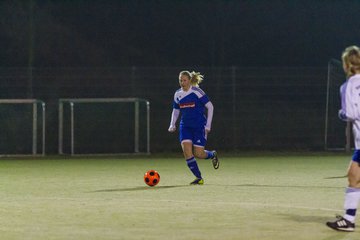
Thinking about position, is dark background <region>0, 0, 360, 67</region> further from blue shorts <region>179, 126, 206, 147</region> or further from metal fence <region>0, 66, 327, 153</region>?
blue shorts <region>179, 126, 206, 147</region>

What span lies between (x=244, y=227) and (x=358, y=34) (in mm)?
31309

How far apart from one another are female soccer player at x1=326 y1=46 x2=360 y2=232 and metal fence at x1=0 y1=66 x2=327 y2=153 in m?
14.6

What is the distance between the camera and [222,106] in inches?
963

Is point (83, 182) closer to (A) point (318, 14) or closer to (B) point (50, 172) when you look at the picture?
(B) point (50, 172)

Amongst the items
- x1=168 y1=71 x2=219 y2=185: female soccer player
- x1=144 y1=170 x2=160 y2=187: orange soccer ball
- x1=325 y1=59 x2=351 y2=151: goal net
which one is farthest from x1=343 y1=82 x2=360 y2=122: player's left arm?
x1=325 y1=59 x2=351 y2=151: goal net

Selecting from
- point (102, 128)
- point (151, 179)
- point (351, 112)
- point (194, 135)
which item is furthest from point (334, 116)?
point (351, 112)

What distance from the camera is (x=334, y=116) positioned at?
24.7m

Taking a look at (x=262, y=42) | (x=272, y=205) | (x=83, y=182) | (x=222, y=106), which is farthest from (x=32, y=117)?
(x=262, y=42)

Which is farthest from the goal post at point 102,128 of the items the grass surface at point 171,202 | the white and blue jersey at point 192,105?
the white and blue jersey at point 192,105

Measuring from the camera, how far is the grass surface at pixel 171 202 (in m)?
9.46

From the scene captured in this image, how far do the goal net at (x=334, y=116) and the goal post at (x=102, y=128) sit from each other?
4747 millimetres

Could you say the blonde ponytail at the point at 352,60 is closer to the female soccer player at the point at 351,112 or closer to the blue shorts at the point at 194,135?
the female soccer player at the point at 351,112

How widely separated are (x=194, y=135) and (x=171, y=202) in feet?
10.4

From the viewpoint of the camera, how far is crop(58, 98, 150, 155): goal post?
78.6 feet
